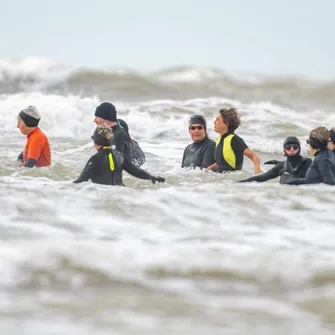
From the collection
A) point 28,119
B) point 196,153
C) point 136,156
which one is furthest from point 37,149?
point 196,153

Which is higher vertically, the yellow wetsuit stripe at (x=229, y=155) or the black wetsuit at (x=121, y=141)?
the black wetsuit at (x=121, y=141)

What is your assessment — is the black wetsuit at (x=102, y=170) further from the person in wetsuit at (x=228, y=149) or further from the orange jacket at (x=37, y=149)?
the person in wetsuit at (x=228, y=149)

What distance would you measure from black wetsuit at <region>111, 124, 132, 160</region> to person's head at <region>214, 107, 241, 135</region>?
4.06 ft

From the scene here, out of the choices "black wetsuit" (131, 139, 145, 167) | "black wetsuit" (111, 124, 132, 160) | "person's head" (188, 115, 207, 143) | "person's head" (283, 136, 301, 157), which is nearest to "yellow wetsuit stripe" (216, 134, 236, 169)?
"person's head" (188, 115, 207, 143)

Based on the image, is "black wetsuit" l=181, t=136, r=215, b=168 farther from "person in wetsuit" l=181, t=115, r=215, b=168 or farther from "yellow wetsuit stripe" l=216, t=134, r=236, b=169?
"yellow wetsuit stripe" l=216, t=134, r=236, b=169

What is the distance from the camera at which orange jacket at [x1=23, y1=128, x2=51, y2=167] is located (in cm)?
1095

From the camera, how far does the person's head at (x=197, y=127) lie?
1180 centimetres

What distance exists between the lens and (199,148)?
1202 centimetres

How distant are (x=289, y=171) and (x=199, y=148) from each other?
2269mm

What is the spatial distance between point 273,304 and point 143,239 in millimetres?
1641

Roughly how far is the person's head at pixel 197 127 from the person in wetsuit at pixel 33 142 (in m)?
1.97

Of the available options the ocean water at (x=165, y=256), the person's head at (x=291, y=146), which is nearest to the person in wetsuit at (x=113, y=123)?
the ocean water at (x=165, y=256)

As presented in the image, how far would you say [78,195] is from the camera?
8.62 metres

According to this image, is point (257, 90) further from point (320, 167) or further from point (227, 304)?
point (227, 304)
